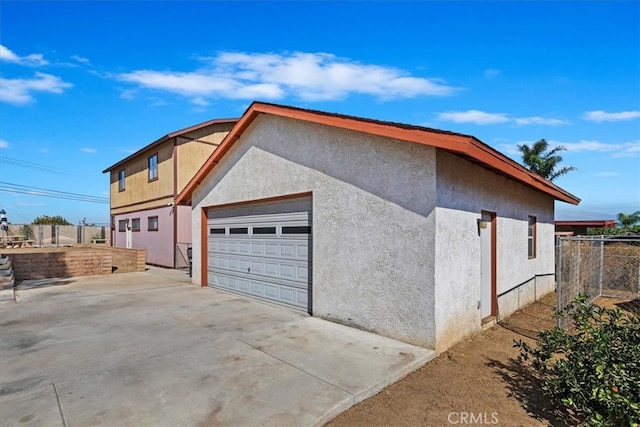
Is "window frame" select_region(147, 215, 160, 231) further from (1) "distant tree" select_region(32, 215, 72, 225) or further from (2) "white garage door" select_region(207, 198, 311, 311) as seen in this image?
(1) "distant tree" select_region(32, 215, 72, 225)

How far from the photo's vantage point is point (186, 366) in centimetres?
448

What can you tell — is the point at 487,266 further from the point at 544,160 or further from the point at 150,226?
the point at 544,160

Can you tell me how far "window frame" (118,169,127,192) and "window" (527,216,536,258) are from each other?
2132 cm

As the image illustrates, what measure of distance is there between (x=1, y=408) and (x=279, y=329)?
359 cm

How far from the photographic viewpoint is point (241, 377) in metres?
4.12

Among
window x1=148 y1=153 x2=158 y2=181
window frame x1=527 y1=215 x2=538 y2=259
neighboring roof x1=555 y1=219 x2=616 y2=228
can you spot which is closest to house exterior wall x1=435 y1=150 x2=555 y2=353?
window frame x1=527 y1=215 x2=538 y2=259

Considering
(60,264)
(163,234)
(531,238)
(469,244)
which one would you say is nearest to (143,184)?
(163,234)

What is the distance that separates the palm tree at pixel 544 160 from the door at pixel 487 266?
21148 mm

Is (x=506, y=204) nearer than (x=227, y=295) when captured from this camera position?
Yes

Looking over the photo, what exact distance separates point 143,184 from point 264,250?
44.7 feet

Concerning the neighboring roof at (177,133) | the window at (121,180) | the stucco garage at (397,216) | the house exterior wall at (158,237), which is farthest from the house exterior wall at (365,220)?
the window at (121,180)

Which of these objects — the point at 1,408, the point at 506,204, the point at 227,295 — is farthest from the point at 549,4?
the point at 1,408

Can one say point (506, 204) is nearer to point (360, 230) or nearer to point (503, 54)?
point (360, 230)

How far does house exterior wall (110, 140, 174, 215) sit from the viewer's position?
1667cm
